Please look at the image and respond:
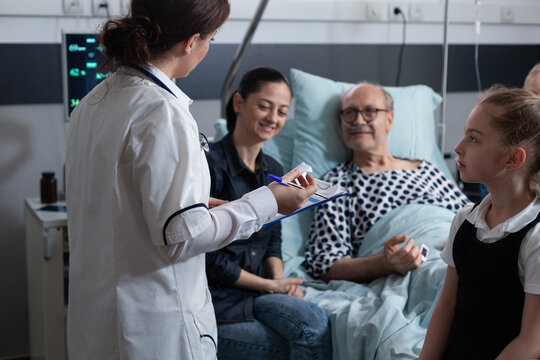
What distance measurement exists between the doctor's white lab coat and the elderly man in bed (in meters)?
0.96

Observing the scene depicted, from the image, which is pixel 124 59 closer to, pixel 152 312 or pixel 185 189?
pixel 185 189

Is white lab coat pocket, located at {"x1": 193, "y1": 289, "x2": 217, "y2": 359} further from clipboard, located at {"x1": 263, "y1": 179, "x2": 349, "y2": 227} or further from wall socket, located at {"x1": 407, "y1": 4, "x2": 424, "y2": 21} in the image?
wall socket, located at {"x1": 407, "y1": 4, "x2": 424, "y2": 21}

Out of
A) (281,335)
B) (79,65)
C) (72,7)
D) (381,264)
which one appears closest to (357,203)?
(381,264)

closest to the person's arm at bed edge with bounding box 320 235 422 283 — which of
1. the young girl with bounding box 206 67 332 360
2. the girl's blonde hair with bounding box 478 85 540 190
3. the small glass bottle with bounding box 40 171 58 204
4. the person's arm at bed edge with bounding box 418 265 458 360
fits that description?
the young girl with bounding box 206 67 332 360

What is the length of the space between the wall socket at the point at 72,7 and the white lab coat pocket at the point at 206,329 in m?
1.71

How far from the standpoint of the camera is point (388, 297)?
6.23 ft

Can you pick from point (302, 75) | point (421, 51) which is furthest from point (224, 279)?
point (421, 51)

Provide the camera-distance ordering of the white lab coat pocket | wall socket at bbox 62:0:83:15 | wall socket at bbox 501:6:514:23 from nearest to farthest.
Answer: the white lab coat pocket, wall socket at bbox 62:0:83:15, wall socket at bbox 501:6:514:23

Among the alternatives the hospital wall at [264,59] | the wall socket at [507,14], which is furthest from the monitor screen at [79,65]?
the wall socket at [507,14]

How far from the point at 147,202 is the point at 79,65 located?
1.43 meters

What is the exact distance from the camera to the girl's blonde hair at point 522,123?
4.33 ft

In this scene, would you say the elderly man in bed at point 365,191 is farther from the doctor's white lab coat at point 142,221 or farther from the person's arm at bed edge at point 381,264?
the doctor's white lab coat at point 142,221

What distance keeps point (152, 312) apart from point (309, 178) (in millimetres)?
470

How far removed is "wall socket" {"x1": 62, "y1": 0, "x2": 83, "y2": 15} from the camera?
2.61 m
